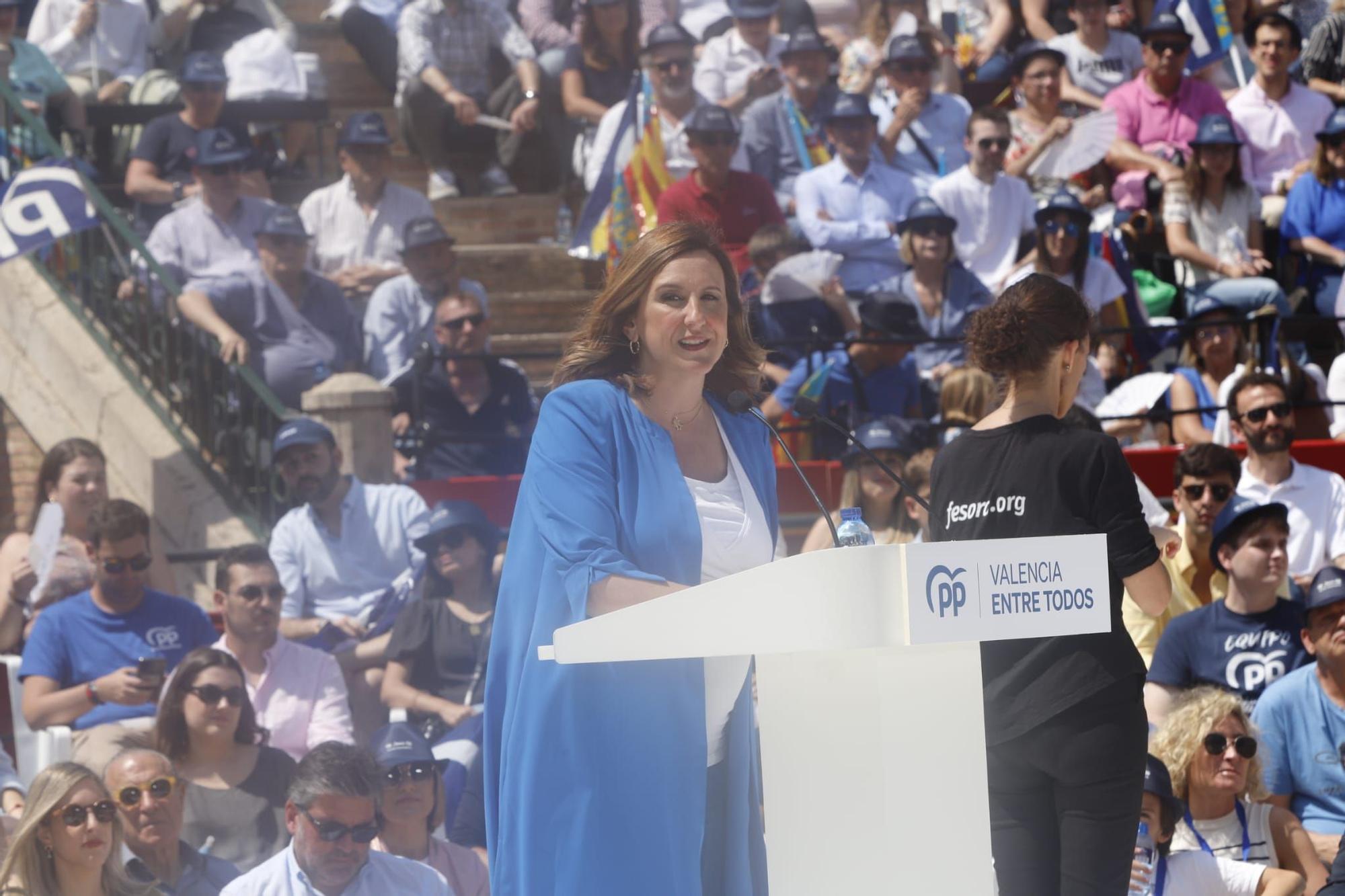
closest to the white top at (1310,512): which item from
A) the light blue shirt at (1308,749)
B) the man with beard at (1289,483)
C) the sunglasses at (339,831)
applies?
the man with beard at (1289,483)

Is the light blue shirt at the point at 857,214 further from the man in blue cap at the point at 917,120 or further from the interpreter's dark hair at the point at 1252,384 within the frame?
the interpreter's dark hair at the point at 1252,384

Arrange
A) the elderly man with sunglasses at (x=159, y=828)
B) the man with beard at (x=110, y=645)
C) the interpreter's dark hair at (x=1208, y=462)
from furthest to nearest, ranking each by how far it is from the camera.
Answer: the interpreter's dark hair at (x=1208, y=462) < the man with beard at (x=110, y=645) < the elderly man with sunglasses at (x=159, y=828)

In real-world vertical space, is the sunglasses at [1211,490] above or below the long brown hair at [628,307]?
below

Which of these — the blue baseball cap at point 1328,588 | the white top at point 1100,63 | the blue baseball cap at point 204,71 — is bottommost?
the blue baseball cap at point 1328,588

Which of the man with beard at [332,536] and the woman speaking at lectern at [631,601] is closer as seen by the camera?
the woman speaking at lectern at [631,601]

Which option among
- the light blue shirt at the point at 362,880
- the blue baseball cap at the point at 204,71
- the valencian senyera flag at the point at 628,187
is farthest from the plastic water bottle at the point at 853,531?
the blue baseball cap at the point at 204,71

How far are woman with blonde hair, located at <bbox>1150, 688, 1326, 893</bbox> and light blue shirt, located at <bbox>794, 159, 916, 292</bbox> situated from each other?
4192 mm

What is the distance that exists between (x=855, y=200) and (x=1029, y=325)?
21.3 feet

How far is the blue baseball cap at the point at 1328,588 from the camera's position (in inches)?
254

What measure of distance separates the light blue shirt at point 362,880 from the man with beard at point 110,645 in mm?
1314

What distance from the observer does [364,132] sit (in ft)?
34.9

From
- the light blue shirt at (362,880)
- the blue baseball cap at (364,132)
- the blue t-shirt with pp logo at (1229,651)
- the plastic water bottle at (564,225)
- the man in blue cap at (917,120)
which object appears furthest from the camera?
the plastic water bottle at (564,225)

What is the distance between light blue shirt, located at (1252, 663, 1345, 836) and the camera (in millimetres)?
6414

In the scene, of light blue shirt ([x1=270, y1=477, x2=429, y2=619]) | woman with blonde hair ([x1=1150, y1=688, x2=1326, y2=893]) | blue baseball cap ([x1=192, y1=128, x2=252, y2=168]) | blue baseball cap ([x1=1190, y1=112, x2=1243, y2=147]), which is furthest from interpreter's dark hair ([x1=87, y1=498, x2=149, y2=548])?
blue baseball cap ([x1=1190, y1=112, x2=1243, y2=147])
